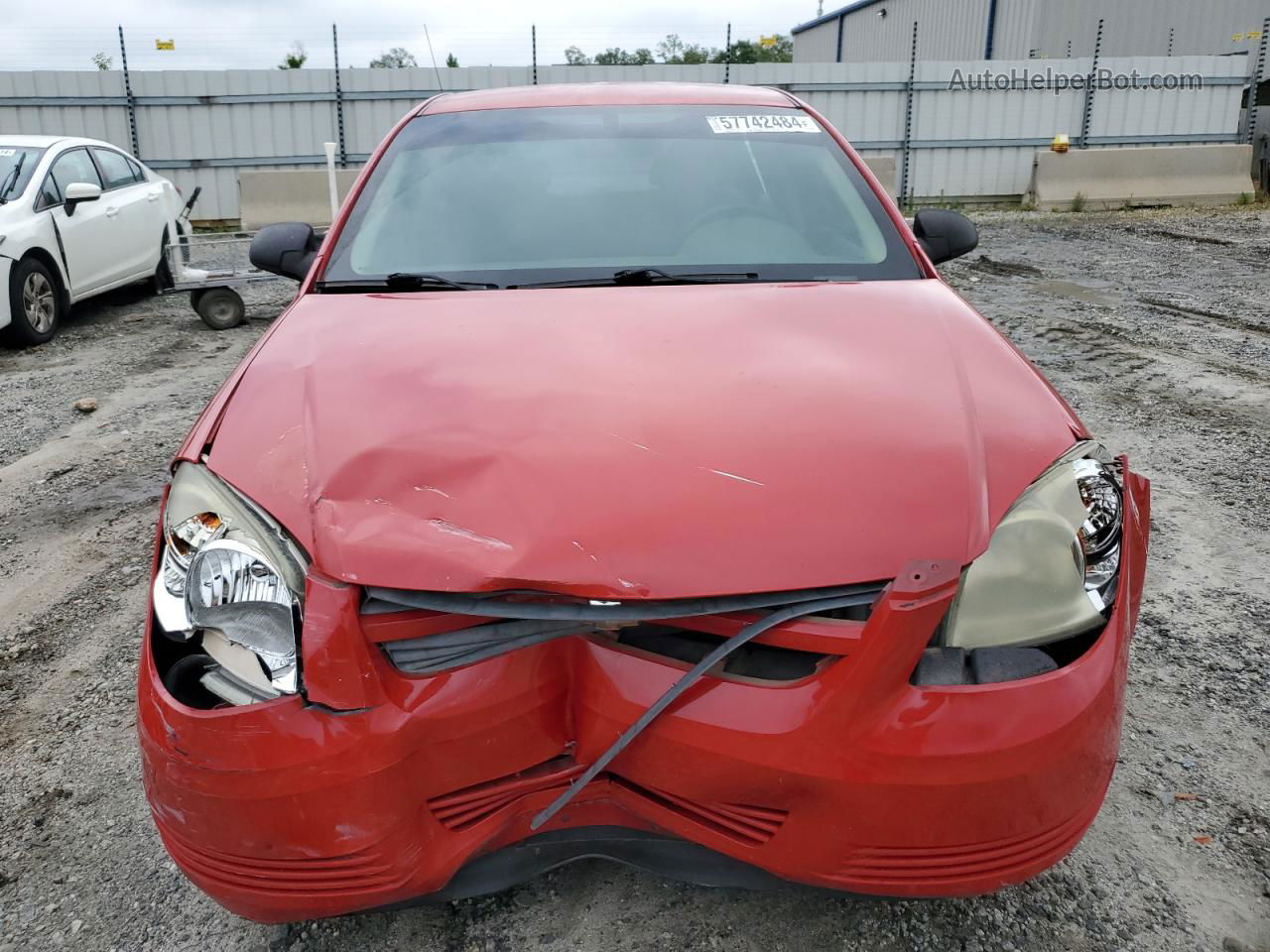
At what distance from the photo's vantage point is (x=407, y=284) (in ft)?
7.58

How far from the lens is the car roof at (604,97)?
2961 millimetres

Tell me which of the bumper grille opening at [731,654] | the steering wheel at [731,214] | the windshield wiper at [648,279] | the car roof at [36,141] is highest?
the car roof at [36,141]

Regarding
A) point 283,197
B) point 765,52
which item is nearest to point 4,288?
point 283,197

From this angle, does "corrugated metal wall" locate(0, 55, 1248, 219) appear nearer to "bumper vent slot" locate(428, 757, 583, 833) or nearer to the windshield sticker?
the windshield sticker

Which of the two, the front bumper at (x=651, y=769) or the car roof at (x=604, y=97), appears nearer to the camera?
the front bumper at (x=651, y=769)

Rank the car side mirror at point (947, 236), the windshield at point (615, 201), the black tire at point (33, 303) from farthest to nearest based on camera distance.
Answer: the black tire at point (33, 303) → the car side mirror at point (947, 236) → the windshield at point (615, 201)

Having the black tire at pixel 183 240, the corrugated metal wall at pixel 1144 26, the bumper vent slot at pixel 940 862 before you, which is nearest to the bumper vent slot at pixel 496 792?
the bumper vent slot at pixel 940 862

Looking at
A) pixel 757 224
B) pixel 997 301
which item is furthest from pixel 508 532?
pixel 997 301

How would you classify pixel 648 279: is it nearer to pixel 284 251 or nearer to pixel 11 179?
pixel 284 251

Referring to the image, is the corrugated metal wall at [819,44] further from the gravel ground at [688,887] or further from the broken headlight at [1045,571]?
the broken headlight at [1045,571]

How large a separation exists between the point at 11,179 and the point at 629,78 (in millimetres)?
11056

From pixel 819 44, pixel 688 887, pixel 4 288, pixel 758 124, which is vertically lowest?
pixel 688 887

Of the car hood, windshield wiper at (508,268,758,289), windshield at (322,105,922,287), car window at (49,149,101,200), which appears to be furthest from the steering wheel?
car window at (49,149,101,200)

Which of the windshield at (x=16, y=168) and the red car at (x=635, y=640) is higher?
the windshield at (x=16, y=168)
